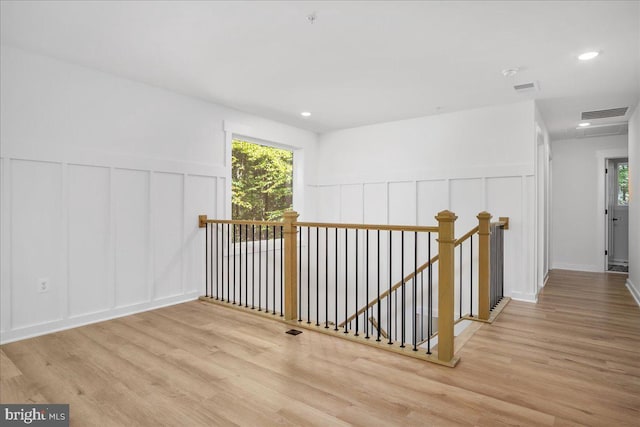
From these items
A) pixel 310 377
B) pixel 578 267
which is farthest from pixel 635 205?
pixel 310 377

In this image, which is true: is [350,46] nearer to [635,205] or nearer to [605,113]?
[605,113]

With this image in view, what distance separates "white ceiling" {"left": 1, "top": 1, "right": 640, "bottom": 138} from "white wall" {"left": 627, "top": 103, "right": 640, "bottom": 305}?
2.07 feet

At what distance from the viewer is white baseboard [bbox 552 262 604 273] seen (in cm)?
607

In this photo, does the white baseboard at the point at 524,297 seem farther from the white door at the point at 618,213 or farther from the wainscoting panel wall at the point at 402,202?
the white door at the point at 618,213

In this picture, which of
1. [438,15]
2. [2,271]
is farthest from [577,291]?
[2,271]

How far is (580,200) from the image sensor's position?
20.5 ft

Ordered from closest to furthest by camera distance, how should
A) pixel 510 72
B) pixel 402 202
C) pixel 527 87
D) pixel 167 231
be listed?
pixel 510 72
pixel 527 87
pixel 167 231
pixel 402 202

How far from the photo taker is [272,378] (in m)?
2.20

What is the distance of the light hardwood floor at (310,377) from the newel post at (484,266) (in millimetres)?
178

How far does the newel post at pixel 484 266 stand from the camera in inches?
132

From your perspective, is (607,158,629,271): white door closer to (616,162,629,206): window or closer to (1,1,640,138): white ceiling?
(616,162,629,206): window

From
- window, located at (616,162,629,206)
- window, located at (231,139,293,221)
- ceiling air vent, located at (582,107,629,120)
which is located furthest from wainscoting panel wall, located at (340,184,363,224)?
window, located at (616,162,629,206)

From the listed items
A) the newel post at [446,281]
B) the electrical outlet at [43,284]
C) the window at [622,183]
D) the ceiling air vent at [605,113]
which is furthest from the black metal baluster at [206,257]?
the window at [622,183]

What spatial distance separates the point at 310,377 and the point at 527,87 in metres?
3.53
